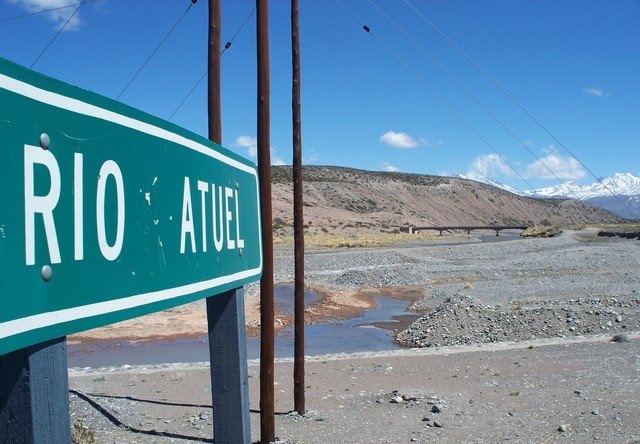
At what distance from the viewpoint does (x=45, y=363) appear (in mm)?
1519

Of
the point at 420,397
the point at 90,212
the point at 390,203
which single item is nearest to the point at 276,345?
the point at 420,397

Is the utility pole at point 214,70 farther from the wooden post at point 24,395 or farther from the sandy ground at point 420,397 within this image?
the wooden post at point 24,395

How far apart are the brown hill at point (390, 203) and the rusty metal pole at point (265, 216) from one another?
73.1 meters

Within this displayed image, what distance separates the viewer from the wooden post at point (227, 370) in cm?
288

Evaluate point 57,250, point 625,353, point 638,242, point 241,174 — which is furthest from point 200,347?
point 638,242

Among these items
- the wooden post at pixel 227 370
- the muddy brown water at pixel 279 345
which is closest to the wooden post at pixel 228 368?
the wooden post at pixel 227 370

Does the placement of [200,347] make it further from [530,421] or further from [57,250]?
[57,250]

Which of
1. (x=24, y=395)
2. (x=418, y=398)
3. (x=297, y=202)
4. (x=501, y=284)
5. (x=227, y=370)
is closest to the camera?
(x=24, y=395)

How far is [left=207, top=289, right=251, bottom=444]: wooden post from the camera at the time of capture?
288 cm

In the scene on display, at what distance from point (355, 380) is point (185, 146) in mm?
12224

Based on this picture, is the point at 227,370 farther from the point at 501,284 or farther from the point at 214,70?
the point at 501,284

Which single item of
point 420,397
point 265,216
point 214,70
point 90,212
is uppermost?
point 214,70

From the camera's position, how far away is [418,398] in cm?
1171

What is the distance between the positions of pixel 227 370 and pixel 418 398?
30.6 feet
